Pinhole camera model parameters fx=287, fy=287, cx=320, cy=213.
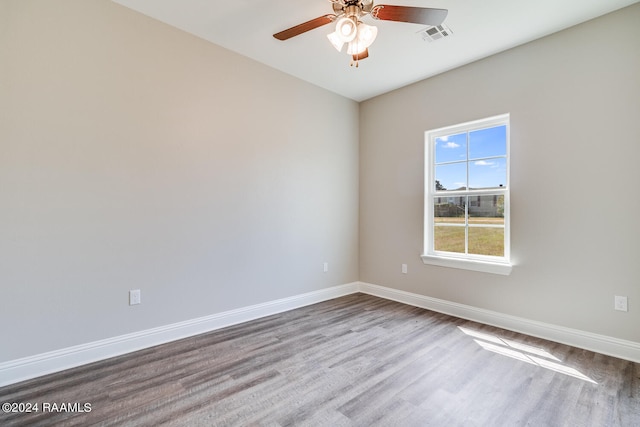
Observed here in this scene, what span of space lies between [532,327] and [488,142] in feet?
6.18

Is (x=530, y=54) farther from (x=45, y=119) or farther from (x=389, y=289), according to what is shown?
(x=45, y=119)

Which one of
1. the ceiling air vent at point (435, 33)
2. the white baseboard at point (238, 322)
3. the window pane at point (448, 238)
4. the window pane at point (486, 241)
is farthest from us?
the window pane at point (448, 238)

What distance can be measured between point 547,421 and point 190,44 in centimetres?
379

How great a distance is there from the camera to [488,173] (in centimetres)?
308

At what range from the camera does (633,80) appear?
224cm

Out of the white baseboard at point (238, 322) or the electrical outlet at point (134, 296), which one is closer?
the white baseboard at point (238, 322)

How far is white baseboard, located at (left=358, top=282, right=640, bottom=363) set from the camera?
2.27m

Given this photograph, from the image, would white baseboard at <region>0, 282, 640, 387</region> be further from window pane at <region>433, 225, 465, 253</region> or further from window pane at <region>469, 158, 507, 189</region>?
window pane at <region>469, 158, 507, 189</region>

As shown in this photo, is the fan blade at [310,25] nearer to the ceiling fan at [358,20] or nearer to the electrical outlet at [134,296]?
the ceiling fan at [358,20]

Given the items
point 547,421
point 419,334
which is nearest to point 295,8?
point 419,334

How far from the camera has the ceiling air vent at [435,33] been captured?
8.14 ft

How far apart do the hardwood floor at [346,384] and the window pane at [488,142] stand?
1822mm

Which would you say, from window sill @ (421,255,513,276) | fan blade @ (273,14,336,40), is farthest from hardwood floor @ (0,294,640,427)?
fan blade @ (273,14,336,40)

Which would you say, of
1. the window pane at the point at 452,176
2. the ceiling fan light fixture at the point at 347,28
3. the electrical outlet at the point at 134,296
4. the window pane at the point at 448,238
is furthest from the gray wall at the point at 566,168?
the electrical outlet at the point at 134,296
